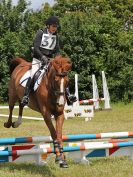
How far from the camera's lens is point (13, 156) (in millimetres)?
6430

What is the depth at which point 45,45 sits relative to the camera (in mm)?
7254

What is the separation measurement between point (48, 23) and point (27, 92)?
1.20 m

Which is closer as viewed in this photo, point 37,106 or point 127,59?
point 37,106

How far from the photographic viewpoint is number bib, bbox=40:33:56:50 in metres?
7.16

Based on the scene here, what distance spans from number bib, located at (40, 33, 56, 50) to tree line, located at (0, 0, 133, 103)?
17.5m

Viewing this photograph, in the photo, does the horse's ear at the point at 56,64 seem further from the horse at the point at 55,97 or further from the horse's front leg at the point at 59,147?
the horse's front leg at the point at 59,147

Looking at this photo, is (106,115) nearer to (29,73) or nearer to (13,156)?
(29,73)

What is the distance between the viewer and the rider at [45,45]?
7.11 metres

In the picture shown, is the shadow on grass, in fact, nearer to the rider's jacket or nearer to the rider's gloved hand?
the rider's gloved hand

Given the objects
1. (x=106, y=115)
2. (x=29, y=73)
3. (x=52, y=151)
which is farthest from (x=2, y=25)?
(x=52, y=151)

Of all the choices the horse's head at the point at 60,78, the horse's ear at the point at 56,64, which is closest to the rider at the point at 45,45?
the horse's ear at the point at 56,64

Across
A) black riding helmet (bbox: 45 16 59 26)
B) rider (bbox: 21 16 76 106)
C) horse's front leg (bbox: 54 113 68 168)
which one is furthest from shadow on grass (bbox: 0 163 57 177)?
black riding helmet (bbox: 45 16 59 26)

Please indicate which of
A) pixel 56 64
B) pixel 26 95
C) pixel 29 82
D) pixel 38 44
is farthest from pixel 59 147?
pixel 38 44

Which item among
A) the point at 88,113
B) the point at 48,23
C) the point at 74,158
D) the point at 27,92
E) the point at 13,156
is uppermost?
the point at 48,23
